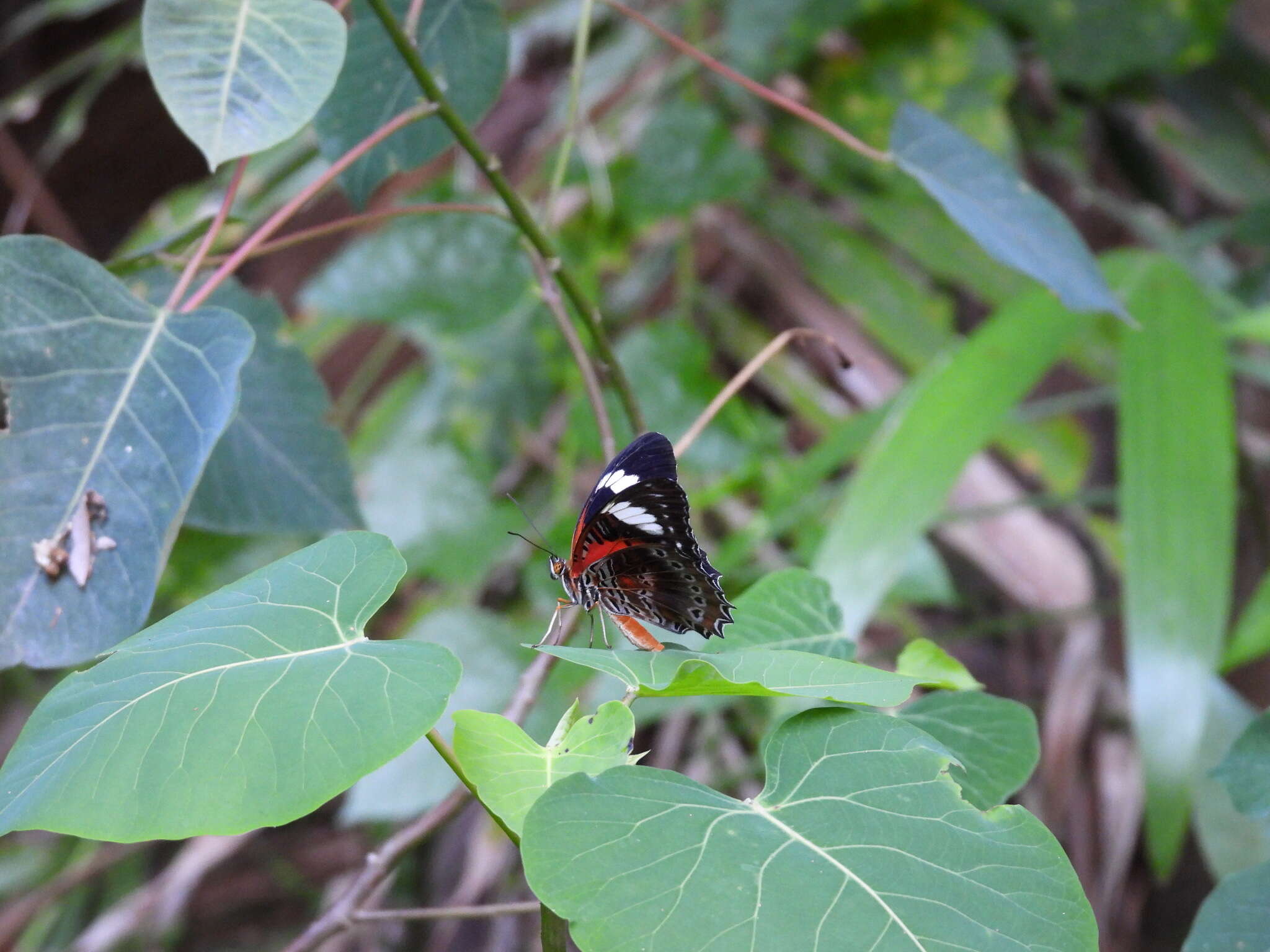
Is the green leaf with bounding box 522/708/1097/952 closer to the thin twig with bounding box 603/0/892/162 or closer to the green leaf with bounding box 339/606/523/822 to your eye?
the thin twig with bounding box 603/0/892/162

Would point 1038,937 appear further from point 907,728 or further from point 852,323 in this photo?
point 852,323

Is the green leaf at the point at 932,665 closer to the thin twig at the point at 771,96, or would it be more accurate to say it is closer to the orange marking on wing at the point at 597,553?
the orange marking on wing at the point at 597,553

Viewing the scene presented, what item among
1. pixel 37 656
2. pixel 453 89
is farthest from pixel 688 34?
pixel 37 656

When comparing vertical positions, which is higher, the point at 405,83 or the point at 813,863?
the point at 405,83

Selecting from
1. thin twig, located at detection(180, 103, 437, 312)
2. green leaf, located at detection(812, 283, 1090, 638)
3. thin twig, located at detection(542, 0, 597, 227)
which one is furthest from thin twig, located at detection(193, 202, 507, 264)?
green leaf, located at detection(812, 283, 1090, 638)

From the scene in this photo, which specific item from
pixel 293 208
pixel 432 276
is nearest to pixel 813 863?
pixel 293 208

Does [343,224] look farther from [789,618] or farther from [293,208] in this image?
[789,618]
